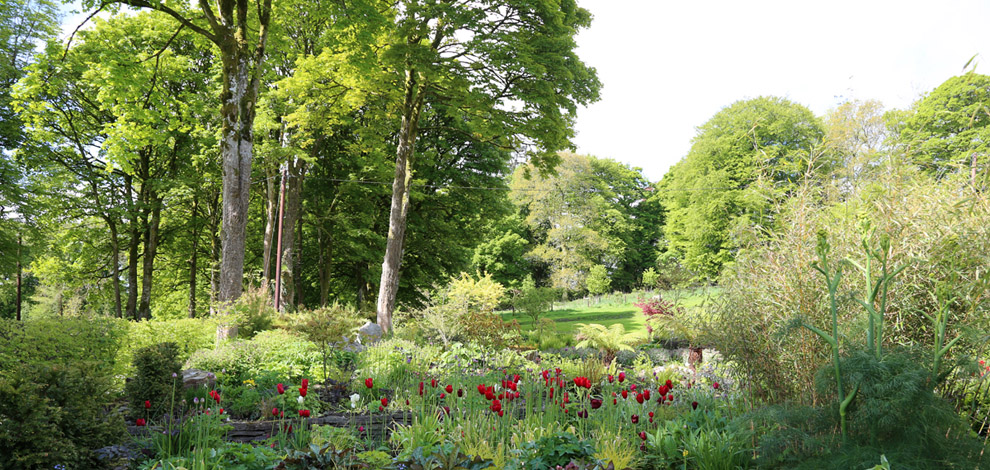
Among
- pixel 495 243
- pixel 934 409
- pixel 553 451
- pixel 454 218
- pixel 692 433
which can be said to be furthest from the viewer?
pixel 495 243

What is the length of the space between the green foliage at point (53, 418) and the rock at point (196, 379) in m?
1.66

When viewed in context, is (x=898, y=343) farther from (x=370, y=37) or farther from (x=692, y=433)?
(x=370, y=37)

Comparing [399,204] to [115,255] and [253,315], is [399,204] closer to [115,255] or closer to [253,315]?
[253,315]

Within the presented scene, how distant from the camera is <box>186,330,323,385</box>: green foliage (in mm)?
6266

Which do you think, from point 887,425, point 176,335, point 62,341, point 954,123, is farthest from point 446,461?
point 954,123

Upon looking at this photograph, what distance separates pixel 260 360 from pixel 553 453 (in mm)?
4882

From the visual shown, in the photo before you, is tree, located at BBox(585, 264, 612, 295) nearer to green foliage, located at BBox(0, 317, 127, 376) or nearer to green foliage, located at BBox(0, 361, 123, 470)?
green foliage, located at BBox(0, 317, 127, 376)

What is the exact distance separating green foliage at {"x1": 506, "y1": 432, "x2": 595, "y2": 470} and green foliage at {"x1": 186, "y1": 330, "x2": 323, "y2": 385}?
3.83m

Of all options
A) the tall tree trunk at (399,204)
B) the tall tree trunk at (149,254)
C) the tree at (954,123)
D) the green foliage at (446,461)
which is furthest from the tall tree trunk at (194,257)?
the tree at (954,123)

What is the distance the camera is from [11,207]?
14344 mm

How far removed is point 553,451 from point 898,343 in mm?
2310

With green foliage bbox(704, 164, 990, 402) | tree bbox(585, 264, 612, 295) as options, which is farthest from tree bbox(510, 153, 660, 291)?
green foliage bbox(704, 164, 990, 402)

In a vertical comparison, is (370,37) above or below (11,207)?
above

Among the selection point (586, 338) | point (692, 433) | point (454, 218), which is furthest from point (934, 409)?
point (454, 218)
